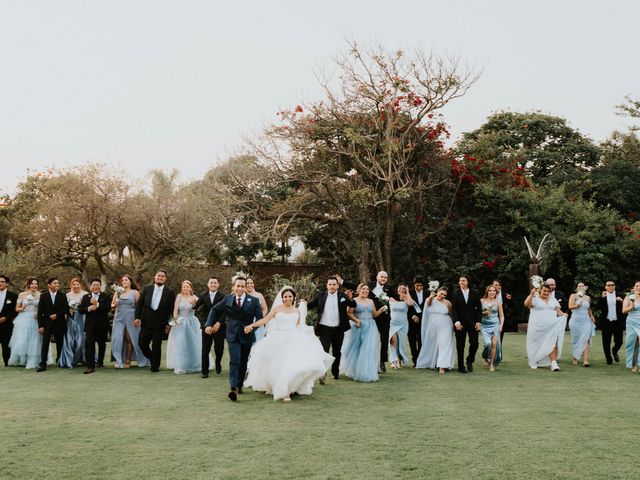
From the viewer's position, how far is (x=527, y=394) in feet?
34.7

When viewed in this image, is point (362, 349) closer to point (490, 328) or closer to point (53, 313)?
point (490, 328)

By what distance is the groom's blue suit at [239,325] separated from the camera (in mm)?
10438

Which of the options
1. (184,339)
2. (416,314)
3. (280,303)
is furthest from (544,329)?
(184,339)

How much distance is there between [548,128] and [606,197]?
26.0ft

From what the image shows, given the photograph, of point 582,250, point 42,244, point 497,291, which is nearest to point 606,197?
point 582,250

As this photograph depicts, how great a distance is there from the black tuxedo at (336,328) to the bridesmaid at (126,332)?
3917mm

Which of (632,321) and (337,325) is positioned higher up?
(632,321)

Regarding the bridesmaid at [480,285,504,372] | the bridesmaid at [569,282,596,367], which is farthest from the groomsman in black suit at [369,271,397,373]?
the bridesmaid at [569,282,596,367]

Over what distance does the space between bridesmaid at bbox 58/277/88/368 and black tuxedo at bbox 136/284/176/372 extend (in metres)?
1.49

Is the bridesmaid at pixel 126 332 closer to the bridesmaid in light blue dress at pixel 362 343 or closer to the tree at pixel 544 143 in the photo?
the bridesmaid in light blue dress at pixel 362 343

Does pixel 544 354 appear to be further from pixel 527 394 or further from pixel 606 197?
pixel 606 197

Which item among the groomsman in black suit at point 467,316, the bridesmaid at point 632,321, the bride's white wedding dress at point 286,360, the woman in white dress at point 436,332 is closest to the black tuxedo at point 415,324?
the woman in white dress at point 436,332

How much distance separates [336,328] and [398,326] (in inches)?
94.2

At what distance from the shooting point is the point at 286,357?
10195 millimetres
